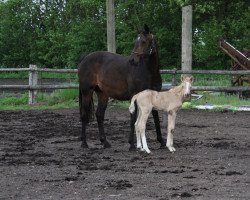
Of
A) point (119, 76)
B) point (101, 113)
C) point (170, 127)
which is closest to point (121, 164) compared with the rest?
point (170, 127)

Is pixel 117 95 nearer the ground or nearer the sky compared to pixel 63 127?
nearer the sky

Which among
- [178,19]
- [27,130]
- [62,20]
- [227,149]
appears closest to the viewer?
[227,149]

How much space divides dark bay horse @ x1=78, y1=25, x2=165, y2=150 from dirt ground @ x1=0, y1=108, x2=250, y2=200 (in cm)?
64

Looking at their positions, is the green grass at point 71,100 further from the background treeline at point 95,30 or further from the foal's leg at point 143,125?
the foal's leg at point 143,125

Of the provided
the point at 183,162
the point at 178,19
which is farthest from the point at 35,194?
the point at 178,19

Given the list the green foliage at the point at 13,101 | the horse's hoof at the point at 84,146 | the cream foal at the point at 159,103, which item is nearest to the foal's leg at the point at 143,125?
the cream foal at the point at 159,103

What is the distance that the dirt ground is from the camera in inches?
254

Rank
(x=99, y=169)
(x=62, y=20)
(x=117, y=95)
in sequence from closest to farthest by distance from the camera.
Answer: (x=99, y=169)
(x=117, y=95)
(x=62, y=20)

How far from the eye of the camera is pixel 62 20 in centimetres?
3650

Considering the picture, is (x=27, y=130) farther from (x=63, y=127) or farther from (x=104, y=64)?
(x=104, y=64)

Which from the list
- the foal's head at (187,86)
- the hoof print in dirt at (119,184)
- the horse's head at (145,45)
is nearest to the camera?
the hoof print in dirt at (119,184)

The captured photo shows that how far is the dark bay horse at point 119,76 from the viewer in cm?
959

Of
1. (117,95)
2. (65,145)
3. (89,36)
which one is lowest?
(65,145)

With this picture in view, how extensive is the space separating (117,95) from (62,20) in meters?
26.8
